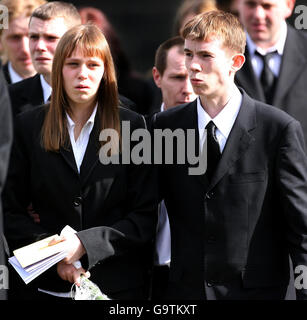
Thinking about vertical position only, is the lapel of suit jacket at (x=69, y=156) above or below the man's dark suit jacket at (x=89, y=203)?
above

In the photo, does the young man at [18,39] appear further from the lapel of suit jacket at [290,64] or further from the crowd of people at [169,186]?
the lapel of suit jacket at [290,64]

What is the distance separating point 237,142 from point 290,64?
1.12 m

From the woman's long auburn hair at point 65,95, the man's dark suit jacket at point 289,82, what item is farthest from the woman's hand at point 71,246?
the man's dark suit jacket at point 289,82

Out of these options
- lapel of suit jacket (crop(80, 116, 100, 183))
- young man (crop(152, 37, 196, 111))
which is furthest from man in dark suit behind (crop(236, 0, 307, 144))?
lapel of suit jacket (crop(80, 116, 100, 183))

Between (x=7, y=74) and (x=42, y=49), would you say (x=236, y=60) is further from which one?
(x=7, y=74)

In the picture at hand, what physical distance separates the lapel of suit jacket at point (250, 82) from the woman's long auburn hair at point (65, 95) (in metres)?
0.96

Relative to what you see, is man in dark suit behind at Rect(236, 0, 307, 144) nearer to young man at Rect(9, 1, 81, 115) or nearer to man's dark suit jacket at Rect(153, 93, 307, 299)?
man's dark suit jacket at Rect(153, 93, 307, 299)

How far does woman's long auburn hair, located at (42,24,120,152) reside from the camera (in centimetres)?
445

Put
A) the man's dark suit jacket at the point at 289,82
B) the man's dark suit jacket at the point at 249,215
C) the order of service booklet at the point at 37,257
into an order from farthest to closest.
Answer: the man's dark suit jacket at the point at 289,82 < the man's dark suit jacket at the point at 249,215 < the order of service booklet at the point at 37,257

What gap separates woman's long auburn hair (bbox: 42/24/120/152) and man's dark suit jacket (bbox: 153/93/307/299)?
0.57 m

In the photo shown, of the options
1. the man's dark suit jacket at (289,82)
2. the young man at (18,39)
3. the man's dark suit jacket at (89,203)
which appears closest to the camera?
the man's dark suit jacket at (89,203)

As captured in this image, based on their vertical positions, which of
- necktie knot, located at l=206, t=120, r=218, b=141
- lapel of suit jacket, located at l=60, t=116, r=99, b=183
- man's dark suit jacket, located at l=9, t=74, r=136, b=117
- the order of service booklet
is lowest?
the order of service booklet

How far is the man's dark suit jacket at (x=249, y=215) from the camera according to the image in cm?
426
